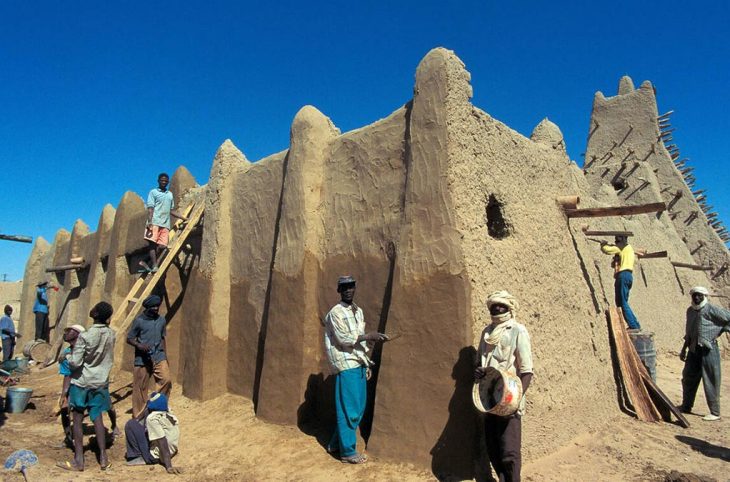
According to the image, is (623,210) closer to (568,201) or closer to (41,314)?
(568,201)

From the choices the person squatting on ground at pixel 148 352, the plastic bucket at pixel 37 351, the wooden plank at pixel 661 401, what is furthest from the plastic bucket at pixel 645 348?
the plastic bucket at pixel 37 351

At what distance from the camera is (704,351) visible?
6.20m

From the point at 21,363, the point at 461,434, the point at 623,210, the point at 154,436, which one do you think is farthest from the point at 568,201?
the point at 21,363

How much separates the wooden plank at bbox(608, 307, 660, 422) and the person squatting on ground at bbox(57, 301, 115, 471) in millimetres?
5597

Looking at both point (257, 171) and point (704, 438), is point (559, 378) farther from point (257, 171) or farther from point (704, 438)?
point (257, 171)

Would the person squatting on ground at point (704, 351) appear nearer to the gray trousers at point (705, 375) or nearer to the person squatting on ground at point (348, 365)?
the gray trousers at point (705, 375)

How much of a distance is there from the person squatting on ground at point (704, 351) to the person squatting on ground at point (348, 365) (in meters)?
4.26

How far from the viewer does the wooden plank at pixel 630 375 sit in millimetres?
5762

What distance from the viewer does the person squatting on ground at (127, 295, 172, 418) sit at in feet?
19.1

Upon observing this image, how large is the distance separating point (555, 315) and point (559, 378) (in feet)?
2.10

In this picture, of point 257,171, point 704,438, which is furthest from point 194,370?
point 704,438

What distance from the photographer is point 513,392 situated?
11.2ft

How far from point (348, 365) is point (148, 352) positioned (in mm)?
2685

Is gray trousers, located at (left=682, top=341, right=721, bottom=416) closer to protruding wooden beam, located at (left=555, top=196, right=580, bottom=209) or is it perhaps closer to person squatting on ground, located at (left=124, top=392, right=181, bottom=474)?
protruding wooden beam, located at (left=555, top=196, right=580, bottom=209)
